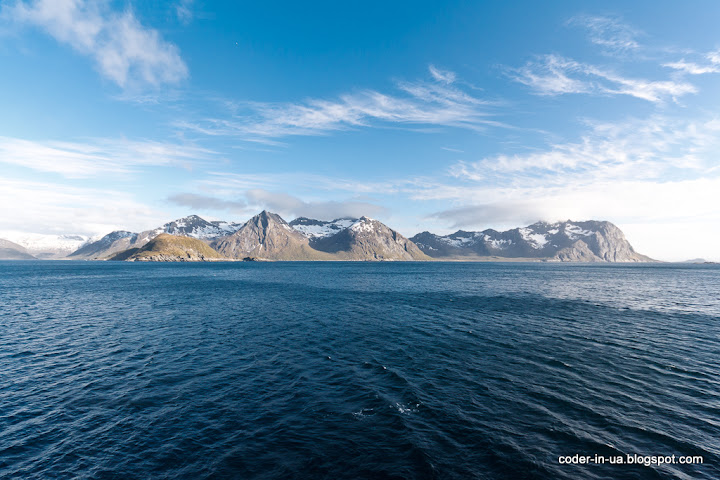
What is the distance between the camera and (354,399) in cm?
2930

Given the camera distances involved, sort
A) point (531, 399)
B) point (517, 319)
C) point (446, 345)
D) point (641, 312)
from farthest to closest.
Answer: point (641, 312), point (517, 319), point (446, 345), point (531, 399)

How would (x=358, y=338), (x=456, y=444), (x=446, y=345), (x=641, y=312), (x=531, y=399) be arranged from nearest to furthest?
(x=456, y=444) < (x=531, y=399) < (x=446, y=345) < (x=358, y=338) < (x=641, y=312)

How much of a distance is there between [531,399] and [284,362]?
91.6ft

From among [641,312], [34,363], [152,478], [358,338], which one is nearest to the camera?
[152,478]

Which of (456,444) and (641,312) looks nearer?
(456,444)

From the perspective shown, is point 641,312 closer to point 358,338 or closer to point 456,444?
point 358,338

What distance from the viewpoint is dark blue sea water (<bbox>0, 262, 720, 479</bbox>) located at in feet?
67.7

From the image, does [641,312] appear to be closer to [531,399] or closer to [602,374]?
[602,374]

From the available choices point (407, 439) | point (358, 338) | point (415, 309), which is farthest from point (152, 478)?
point (415, 309)

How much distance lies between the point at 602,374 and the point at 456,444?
80.1 feet

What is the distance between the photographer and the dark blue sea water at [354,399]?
67.7ft

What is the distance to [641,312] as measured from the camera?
71688mm

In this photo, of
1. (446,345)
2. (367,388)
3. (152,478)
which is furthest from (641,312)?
(152,478)

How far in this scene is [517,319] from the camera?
63.1 metres
